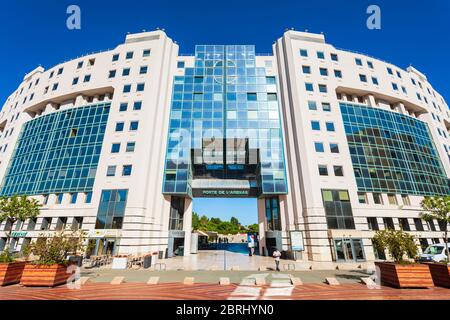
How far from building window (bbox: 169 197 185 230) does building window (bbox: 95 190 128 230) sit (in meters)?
6.90

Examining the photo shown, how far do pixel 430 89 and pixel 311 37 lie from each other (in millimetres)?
29093

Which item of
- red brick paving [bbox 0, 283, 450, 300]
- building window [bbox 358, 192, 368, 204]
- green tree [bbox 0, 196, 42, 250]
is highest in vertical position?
building window [bbox 358, 192, 368, 204]

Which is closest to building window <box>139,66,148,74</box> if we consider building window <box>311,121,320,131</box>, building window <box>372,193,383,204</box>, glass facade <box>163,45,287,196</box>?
glass facade <box>163,45,287,196</box>

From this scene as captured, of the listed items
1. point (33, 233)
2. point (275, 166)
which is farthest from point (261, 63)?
point (33, 233)

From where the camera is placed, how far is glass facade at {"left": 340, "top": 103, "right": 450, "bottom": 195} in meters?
30.0

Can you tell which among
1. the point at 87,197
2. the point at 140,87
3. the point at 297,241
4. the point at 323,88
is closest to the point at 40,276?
the point at 87,197

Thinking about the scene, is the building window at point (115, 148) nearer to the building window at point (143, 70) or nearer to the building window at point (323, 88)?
the building window at point (143, 70)

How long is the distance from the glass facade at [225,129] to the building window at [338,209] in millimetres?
5653

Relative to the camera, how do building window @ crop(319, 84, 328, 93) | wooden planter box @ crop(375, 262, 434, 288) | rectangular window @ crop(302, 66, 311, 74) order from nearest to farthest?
wooden planter box @ crop(375, 262, 434, 288)
building window @ crop(319, 84, 328, 93)
rectangular window @ crop(302, 66, 311, 74)

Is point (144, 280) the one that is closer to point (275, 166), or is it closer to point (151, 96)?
point (275, 166)

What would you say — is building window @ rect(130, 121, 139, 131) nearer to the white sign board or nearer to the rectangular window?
the white sign board

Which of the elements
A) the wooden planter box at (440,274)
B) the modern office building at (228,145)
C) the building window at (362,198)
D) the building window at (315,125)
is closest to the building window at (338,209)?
the modern office building at (228,145)

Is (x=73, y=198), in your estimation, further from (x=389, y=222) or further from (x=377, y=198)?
(x=389, y=222)
